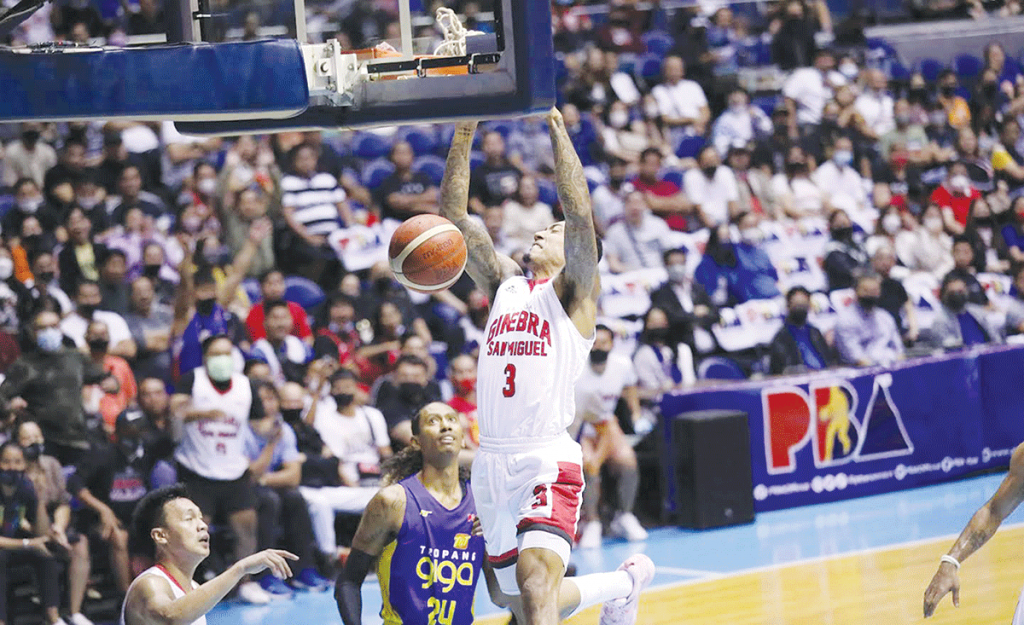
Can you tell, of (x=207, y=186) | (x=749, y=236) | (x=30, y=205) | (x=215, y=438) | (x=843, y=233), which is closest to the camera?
(x=215, y=438)

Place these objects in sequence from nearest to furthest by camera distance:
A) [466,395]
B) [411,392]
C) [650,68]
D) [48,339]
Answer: [48,339]
[411,392]
[466,395]
[650,68]

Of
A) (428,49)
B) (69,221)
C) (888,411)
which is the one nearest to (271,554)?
(428,49)

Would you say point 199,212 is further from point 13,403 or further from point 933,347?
point 933,347

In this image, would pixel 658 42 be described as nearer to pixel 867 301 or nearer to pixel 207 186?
pixel 867 301

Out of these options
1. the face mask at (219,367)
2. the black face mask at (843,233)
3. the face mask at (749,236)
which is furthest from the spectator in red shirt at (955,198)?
the face mask at (219,367)

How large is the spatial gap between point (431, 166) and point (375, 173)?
62 cm

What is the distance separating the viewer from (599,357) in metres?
11.2

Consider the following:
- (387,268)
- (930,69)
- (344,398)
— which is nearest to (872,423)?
(387,268)

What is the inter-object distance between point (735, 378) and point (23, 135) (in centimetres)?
600

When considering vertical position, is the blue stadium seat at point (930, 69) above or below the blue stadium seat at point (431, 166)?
above

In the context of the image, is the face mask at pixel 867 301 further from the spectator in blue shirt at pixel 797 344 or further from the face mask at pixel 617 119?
the face mask at pixel 617 119

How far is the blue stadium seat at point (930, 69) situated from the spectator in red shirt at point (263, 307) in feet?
32.7

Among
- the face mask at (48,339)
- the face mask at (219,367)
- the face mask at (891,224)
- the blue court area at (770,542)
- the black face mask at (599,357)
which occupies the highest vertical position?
the face mask at (48,339)

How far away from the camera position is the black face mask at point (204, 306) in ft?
34.9
